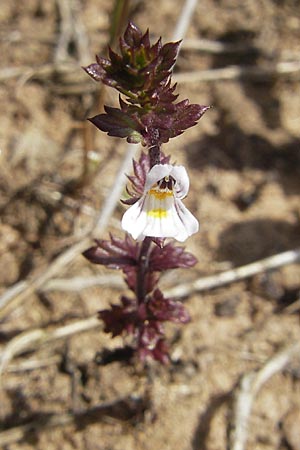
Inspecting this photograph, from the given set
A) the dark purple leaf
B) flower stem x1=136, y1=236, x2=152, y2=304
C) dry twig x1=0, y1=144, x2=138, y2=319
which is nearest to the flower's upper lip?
flower stem x1=136, y1=236, x2=152, y2=304

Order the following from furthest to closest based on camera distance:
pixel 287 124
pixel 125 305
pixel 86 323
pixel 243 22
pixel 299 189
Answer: pixel 243 22 < pixel 287 124 < pixel 299 189 < pixel 86 323 < pixel 125 305

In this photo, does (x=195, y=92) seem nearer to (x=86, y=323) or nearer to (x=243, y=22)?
(x=243, y=22)

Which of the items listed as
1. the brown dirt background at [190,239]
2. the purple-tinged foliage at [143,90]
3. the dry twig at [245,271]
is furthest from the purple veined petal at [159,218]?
the dry twig at [245,271]

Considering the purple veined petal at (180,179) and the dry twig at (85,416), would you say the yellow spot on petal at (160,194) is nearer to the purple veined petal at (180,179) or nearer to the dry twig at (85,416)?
the purple veined petal at (180,179)

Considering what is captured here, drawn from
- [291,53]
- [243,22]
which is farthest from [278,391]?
[243,22]

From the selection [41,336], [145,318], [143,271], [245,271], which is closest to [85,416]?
[41,336]

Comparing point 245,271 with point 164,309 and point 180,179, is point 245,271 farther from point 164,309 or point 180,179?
point 180,179
